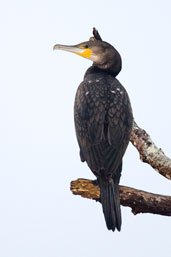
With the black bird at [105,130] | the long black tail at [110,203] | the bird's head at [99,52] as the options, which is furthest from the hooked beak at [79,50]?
the long black tail at [110,203]

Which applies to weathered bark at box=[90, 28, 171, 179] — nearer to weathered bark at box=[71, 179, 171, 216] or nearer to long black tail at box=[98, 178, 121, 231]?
weathered bark at box=[71, 179, 171, 216]

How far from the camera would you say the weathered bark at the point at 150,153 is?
6199 millimetres

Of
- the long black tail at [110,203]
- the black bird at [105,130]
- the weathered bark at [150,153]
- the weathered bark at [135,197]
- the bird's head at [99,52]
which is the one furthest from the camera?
the weathered bark at [150,153]

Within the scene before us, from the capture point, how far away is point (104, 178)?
5012 mm

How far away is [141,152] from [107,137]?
54.9 inches

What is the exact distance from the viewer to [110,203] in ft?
16.1

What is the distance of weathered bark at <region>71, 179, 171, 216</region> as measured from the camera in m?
5.34

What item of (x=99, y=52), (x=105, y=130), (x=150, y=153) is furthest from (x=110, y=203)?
(x=99, y=52)

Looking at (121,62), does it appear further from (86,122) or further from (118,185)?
(118,185)

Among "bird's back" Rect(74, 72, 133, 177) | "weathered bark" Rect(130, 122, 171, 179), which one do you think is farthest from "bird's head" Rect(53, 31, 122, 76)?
"weathered bark" Rect(130, 122, 171, 179)

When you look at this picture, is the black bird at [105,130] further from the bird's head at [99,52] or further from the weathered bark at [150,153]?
the weathered bark at [150,153]

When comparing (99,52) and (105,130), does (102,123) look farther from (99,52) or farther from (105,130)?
(99,52)

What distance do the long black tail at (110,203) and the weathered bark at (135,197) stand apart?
1.02ft

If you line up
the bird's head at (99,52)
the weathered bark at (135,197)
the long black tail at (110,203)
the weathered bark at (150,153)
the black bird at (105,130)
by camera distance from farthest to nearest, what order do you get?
the weathered bark at (150,153) < the bird's head at (99,52) < the weathered bark at (135,197) < the black bird at (105,130) < the long black tail at (110,203)
